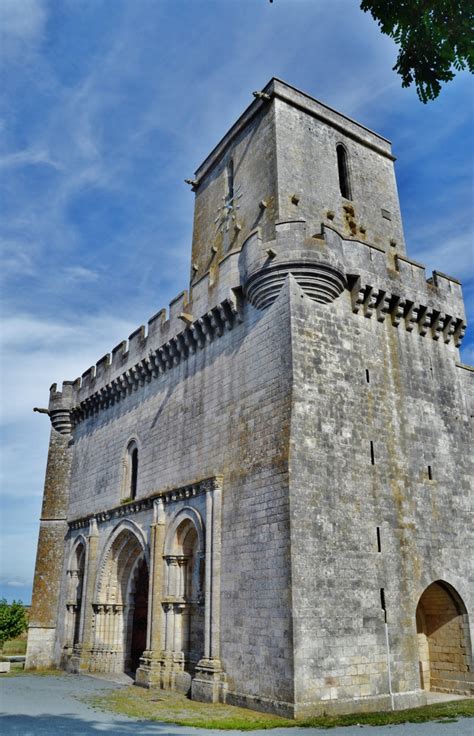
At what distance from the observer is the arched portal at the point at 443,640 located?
45.4 feet

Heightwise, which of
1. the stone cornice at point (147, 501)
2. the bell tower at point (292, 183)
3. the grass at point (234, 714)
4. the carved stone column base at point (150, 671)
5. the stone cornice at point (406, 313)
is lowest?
the grass at point (234, 714)

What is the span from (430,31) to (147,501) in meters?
15.1

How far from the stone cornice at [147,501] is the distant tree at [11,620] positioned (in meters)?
7.02

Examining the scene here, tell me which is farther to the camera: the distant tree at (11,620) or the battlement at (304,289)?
the distant tree at (11,620)

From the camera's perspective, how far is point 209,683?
43.4 ft

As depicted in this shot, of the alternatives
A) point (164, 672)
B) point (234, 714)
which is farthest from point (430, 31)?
point (164, 672)

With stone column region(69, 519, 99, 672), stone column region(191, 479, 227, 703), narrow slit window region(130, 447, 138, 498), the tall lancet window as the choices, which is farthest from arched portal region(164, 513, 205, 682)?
the tall lancet window

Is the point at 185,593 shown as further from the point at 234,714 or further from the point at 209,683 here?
the point at 234,714

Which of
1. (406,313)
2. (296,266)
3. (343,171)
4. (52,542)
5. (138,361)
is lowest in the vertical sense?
(52,542)

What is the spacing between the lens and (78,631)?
69.3 feet

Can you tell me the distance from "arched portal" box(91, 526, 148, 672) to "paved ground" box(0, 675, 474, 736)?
488 cm

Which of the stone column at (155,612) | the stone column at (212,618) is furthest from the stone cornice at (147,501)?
the stone column at (155,612)

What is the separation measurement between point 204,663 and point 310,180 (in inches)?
499

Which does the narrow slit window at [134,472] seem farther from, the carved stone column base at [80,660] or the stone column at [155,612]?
the carved stone column base at [80,660]
